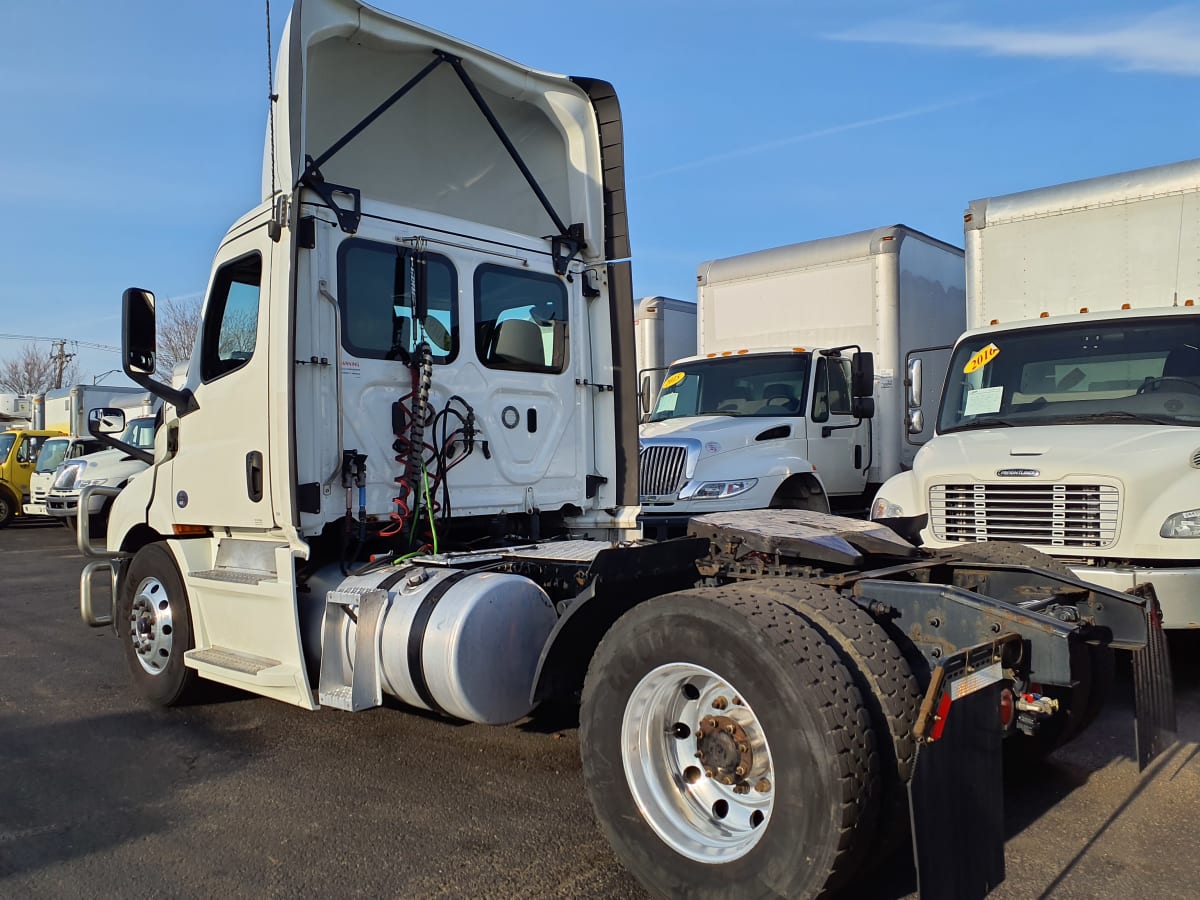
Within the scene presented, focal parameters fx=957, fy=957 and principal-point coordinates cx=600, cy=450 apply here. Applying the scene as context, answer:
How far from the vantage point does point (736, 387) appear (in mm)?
9984

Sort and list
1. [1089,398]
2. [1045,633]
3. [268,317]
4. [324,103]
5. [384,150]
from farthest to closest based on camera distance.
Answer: [1089,398] < [384,150] < [324,103] < [268,317] < [1045,633]

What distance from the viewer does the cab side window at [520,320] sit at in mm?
5652

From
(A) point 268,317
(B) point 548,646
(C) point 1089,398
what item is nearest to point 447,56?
(A) point 268,317

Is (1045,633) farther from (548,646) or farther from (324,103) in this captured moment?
(324,103)

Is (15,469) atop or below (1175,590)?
atop

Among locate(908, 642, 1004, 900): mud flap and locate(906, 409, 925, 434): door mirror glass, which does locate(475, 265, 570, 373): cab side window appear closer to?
locate(908, 642, 1004, 900): mud flap

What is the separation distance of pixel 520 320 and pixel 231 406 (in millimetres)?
1739

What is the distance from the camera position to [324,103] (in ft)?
17.7

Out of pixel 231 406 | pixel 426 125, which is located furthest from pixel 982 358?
pixel 231 406

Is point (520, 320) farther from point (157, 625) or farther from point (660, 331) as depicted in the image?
point (660, 331)

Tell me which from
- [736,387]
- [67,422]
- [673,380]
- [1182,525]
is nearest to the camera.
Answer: [1182,525]

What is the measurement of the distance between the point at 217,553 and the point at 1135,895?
4.73m

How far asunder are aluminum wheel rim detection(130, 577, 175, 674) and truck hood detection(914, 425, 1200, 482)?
493 centimetres

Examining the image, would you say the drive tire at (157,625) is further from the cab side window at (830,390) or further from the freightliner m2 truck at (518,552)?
the cab side window at (830,390)
